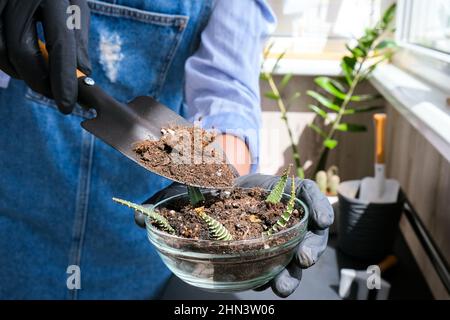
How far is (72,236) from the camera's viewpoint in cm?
67

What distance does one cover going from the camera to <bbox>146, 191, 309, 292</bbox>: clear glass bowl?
288 millimetres

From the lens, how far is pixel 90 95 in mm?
426

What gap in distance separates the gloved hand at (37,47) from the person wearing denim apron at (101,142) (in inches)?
6.5

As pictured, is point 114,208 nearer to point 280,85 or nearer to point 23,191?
point 23,191

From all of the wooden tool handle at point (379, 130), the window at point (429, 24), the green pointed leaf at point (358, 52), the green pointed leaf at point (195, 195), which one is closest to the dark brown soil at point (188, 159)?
the green pointed leaf at point (195, 195)

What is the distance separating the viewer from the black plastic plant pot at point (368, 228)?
0.72m

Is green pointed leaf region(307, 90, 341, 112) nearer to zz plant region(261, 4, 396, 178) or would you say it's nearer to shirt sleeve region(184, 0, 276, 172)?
zz plant region(261, 4, 396, 178)

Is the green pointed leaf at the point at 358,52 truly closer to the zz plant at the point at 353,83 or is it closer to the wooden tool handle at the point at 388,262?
the zz plant at the point at 353,83

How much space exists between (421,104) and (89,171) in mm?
477

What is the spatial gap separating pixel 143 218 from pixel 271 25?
0.39 meters

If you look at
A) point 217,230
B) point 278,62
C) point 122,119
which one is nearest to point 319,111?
point 278,62

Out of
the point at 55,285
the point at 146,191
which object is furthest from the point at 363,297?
the point at 55,285

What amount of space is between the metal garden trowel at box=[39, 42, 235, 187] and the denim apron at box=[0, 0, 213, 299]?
0.63 ft

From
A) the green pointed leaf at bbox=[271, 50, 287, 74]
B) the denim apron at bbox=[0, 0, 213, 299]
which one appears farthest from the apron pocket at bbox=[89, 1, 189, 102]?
the green pointed leaf at bbox=[271, 50, 287, 74]
